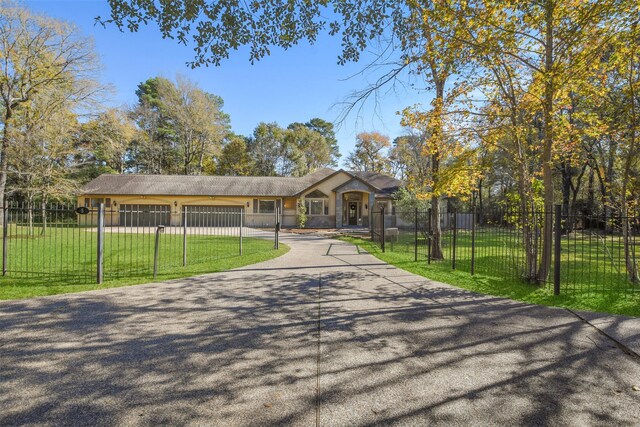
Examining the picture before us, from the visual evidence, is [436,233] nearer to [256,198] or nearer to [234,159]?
[256,198]

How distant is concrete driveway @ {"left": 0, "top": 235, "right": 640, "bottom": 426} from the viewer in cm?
279

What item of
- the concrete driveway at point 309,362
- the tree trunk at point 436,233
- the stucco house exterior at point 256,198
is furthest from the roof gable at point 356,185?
the concrete driveway at point 309,362

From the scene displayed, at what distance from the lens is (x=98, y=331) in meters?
4.50

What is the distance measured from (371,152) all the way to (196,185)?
28.1m

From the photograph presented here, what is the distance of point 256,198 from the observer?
31.5m

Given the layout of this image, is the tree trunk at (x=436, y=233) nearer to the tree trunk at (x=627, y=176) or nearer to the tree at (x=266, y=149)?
the tree trunk at (x=627, y=176)

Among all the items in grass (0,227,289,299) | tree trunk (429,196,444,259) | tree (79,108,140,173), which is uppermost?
tree (79,108,140,173)

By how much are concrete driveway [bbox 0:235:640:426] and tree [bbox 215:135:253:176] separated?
141 ft

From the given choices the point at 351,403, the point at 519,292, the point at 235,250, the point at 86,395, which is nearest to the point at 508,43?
the point at 519,292

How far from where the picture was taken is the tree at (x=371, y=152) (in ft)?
165

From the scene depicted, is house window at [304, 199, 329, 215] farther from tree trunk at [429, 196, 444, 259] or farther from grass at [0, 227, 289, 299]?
tree trunk at [429, 196, 444, 259]

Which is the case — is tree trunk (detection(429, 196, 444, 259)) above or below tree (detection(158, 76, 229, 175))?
below

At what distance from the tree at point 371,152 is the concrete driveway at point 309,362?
4595 centimetres

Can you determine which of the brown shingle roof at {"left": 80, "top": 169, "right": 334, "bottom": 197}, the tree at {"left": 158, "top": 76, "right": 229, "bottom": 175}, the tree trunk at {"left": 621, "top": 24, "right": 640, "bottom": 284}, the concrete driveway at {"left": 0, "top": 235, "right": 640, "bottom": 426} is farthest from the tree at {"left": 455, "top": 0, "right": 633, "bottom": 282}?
the tree at {"left": 158, "top": 76, "right": 229, "bottom": 175}
